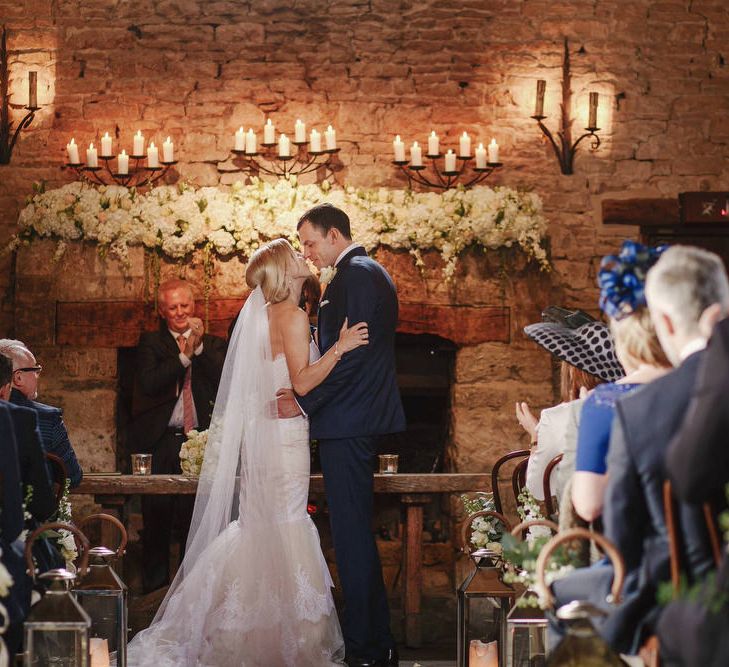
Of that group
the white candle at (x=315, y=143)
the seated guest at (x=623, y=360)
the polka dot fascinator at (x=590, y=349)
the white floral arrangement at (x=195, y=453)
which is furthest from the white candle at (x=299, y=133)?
the seated guest at (x=623, y=360)

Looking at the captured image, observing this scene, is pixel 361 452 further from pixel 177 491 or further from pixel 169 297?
pixel 169 297

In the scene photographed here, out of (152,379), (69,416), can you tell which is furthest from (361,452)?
→ (69,416)

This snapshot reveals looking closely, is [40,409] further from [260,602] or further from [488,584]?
[488,584]

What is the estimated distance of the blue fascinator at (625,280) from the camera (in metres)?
2.88

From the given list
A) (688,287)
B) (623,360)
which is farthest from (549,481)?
(688,287)

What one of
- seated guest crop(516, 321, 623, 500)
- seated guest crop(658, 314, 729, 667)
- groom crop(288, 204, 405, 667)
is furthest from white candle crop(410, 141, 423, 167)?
seated guest crop(658, 314, 729, 667)

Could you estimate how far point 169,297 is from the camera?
653 cm

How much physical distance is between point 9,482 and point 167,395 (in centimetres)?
336

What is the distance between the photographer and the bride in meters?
4.68

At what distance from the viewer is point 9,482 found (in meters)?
3.20

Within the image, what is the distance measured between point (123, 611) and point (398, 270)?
10.5 ft

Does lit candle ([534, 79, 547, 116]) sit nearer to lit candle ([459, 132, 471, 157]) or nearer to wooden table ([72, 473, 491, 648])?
lit candle ([459, 132, 471, 157])

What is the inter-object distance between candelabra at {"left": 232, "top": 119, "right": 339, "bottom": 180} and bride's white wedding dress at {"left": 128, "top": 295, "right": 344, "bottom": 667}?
2.13 m

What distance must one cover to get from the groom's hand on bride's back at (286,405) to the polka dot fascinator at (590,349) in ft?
4.58
